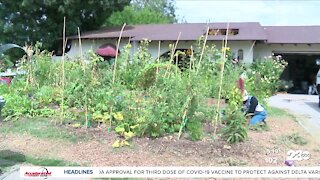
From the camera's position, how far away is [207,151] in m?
6.53

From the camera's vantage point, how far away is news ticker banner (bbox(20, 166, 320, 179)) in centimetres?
538

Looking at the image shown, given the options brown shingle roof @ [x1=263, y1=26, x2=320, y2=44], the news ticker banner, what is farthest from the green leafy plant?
brown shingle roof @ [x1=263, y1=26, x2=320, y2=44]

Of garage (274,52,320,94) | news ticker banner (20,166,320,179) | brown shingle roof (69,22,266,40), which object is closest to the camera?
news ticker banner (20,166,320,179)

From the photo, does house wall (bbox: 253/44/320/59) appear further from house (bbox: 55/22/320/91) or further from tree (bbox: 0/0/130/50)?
tree (bbox: 0/0/130/50)

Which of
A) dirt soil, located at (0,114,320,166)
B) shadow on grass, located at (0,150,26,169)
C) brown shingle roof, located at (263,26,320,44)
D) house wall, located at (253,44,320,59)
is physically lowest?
shadow on grass, located at (0,150,26,169)

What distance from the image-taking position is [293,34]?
981 inches

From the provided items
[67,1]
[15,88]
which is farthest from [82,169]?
[67,1]

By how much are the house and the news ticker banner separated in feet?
51.1

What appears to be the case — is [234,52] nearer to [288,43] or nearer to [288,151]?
[288,43]

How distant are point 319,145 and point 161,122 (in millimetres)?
2934

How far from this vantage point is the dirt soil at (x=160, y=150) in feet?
20.1

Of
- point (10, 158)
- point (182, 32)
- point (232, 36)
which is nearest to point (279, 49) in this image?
point (232, 36)

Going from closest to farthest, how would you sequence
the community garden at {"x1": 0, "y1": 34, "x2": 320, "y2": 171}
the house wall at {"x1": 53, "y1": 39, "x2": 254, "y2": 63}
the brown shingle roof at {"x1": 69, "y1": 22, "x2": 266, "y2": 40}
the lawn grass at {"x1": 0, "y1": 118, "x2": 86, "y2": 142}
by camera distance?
the community garden at {"x1": 0, "y1": 34, "x2": 320, "y2": 171}, the lawn grass at {"x1": 0, "y1": 118, "x2": 86, "y2": 142}, the house wall at {"x1": 53, "y1": 39, "x2": 254, "y2": 63}, the brown shingle roof at {"x1": 69, "y1": 22, "x2": 266, "y2": 40}

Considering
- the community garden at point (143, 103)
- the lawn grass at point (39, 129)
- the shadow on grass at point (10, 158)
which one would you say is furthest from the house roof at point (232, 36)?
the shadow on grass at point (10, 158)
